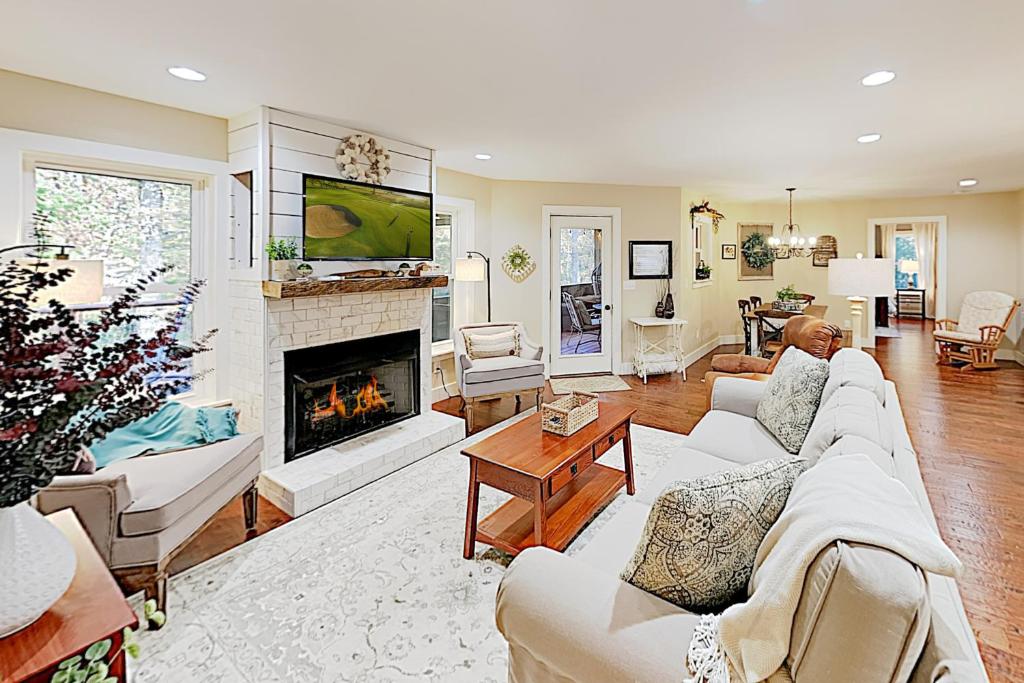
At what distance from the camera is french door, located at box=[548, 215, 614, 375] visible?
6617mm

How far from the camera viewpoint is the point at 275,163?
3.40 metres

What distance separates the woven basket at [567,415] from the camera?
2.88m

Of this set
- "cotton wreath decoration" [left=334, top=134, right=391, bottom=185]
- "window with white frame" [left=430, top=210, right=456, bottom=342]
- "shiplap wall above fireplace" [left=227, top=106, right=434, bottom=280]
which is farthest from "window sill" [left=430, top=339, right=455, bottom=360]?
"cotton wreath decoration" [left=334, top=134, right=391, bottom=185]

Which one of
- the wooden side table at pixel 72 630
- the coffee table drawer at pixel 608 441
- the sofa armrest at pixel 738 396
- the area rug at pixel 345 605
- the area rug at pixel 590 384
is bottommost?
the area rug at pixel 345 605

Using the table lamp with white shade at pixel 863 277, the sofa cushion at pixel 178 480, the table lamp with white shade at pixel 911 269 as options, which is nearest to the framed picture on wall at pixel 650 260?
the table lamp with white shade at pixel 863 277

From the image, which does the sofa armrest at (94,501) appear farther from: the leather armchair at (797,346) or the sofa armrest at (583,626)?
the leather armchair at (797,346)

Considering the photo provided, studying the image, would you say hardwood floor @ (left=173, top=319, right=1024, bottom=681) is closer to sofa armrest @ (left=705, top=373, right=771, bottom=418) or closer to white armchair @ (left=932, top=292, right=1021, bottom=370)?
white armchair @ (left=932, top=292, right=1021, bottom=370)

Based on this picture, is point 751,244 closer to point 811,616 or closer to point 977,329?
point 977,329

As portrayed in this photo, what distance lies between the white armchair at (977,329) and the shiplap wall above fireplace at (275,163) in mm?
Answer: 7980

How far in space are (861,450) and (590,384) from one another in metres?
4.69

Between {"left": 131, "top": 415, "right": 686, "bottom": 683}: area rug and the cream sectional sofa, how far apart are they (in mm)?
648

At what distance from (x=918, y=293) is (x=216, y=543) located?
14.8m

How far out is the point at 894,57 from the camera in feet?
8.52

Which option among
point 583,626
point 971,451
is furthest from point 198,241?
point 971,451
